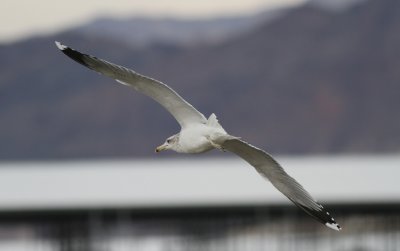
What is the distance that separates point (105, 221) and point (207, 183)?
2.58 metres

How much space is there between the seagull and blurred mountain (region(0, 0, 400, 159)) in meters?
83.1

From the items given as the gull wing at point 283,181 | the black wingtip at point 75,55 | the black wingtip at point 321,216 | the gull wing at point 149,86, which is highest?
the black wingtip at point 75,55

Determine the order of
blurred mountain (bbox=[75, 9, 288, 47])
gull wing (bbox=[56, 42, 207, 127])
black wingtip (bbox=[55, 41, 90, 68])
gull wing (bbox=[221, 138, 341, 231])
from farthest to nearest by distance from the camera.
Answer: blurred mountain (bbox=[75, 9, 288, 47])
black wingtip (bbox=[55, 41, 90, 68])
gull wing (bbox=[56, 42, 207, 127])
gull wing (bbox=[221, 138, 341, 231])

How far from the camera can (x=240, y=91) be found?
111750 millimetres

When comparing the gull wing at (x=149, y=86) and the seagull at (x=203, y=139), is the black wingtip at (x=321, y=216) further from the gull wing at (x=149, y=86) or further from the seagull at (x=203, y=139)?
the gull wing at (x=149, y=86)

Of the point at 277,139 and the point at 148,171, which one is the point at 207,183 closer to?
the point at 148,171

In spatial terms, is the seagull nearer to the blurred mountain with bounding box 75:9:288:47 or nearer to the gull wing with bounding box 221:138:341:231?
the gull wing with bounding box 221:138:341:231

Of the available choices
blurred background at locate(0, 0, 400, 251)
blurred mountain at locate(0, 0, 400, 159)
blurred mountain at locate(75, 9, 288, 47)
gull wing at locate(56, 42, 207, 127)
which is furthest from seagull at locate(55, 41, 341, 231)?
blurred mountain at locate(75, 9, 288, 47)

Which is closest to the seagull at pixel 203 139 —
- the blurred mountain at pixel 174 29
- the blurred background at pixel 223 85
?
the blurred background at pixel 223 85

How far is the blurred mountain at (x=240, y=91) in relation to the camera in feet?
343

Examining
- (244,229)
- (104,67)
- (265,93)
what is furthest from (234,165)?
(265,93)

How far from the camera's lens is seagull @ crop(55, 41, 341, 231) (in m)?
13.8

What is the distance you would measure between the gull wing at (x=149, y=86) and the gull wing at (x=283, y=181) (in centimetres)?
111

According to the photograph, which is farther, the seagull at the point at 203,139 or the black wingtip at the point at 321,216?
the black wingtip at the point at 321,216
